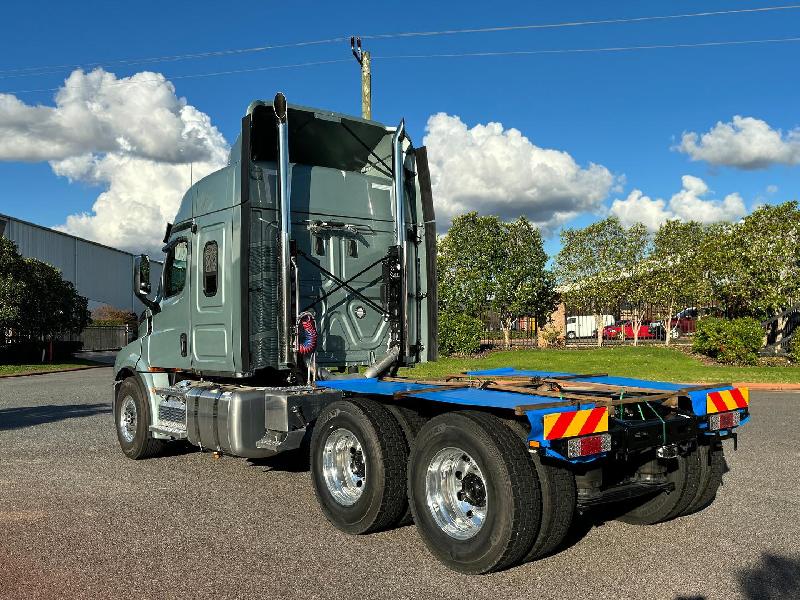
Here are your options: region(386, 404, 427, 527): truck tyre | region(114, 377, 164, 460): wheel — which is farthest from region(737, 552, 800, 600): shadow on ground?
region(114, 377, 164, 460): wheel

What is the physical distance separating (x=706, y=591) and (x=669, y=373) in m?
15.8

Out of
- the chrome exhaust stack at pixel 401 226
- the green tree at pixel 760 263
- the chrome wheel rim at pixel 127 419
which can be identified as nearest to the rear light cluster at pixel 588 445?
the chrome exhaust stack at pixel 401 226

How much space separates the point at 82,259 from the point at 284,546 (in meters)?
66.9

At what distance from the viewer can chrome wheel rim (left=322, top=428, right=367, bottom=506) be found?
19.1 ft

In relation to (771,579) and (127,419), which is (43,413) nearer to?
(127,419)

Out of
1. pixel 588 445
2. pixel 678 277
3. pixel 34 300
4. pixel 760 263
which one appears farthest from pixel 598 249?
pixel 588 445

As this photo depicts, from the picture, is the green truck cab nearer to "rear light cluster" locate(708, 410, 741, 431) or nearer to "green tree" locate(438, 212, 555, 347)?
"rear light cluster" locate(708, 410, 741, 431)

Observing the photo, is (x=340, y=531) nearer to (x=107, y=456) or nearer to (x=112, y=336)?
(x=107, y=456)

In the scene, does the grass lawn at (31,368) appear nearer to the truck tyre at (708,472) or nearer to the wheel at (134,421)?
the wheel at (134,421)

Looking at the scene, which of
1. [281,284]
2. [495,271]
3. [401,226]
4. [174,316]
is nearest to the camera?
[281,284]

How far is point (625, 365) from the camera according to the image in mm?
21812

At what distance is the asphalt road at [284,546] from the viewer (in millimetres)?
4496

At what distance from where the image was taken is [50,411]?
1420 cm

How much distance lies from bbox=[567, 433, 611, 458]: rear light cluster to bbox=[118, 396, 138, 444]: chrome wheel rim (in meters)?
6.20
